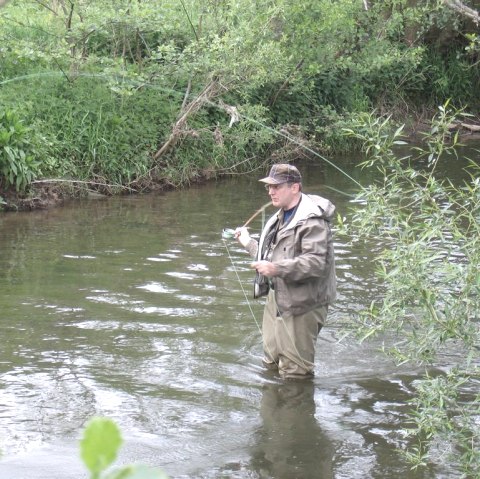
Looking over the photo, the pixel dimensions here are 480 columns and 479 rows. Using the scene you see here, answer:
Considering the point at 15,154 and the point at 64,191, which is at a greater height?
the point at 15,154

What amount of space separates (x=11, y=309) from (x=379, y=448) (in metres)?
4.03

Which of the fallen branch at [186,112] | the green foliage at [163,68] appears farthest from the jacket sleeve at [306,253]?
the fallen branch at [186,112]

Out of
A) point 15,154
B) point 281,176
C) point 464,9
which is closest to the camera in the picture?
point 281,176

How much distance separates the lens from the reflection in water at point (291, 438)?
5164mm

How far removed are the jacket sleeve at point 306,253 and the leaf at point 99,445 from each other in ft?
16.7

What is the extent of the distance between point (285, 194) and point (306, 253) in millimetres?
424

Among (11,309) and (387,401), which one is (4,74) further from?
(387,401)

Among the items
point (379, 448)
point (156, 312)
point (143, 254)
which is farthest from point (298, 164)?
point (379, 448)

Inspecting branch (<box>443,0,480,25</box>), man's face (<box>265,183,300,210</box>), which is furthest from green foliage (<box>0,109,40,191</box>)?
man's face (<box>265,183,300,210</box>)

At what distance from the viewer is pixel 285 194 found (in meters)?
6.04

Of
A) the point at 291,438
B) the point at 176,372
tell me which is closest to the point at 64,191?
the point at 176,372

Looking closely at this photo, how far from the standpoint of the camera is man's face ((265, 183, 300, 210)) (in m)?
6.01

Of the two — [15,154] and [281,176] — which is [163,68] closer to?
[15,154]

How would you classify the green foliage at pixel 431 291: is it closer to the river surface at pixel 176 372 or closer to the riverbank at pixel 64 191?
the river surface at pixel 176 372
